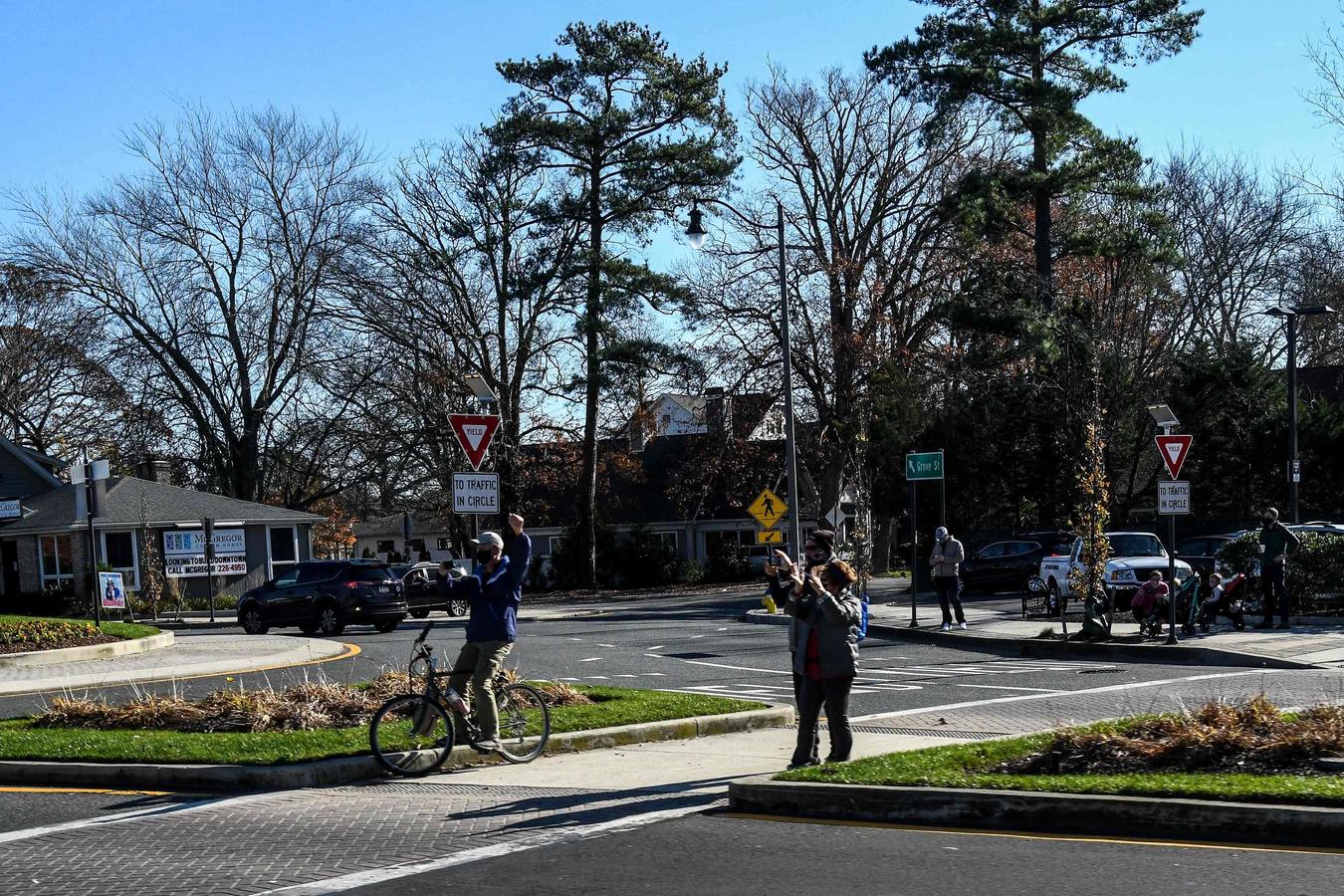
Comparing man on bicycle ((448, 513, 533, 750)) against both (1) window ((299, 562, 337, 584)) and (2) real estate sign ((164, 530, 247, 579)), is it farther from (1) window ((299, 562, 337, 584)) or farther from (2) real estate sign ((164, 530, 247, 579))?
(2) real estate sign ((164, 530, 247, 579))

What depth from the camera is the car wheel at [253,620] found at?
33.2 meters

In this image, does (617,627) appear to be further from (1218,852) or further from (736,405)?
(1218,852)

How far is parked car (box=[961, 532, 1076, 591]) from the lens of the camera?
37.6 meters

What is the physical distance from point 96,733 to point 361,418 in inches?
1689

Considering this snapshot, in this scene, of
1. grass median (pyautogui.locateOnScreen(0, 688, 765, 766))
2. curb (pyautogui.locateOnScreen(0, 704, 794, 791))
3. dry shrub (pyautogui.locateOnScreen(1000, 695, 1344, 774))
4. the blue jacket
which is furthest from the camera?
grass median (pyautogui.locateOnScreen(0, 688, 765, 766))

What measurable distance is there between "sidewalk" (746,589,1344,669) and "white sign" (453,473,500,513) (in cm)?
1076

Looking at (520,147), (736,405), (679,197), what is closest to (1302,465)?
(736,405)

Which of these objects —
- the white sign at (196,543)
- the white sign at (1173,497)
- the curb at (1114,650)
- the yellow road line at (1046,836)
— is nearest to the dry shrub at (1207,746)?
the yellow road line at (1046,836)

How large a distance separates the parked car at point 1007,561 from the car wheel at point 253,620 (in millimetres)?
17566

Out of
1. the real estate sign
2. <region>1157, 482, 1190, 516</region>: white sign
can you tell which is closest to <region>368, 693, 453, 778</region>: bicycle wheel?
<region>1157, 482, 1190, 516</region>: white sign

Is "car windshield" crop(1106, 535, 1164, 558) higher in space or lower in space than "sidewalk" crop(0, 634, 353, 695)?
higher

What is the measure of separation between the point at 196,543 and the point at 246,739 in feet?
130

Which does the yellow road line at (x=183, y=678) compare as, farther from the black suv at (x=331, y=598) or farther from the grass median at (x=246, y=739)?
the black suv at (x=331, y=598)

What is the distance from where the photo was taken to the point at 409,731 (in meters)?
11.6
